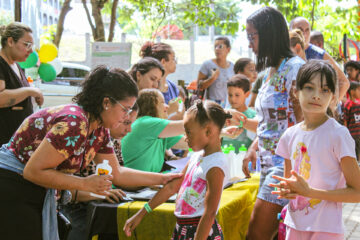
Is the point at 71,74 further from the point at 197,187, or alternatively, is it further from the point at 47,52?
the point at 197,187

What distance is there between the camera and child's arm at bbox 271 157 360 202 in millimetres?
2016

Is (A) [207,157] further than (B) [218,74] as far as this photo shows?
No

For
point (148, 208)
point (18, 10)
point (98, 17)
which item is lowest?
point (148, 208)

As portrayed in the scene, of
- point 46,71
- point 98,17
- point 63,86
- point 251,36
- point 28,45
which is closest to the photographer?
point 251,36

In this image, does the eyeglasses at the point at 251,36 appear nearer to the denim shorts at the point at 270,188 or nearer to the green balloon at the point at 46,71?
the denim shorts at the point at 270,188

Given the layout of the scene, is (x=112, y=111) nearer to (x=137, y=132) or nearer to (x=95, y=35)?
(x=137, y=132)

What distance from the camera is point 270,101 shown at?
2.71 m

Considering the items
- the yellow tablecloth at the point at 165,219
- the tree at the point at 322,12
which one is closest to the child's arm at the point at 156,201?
the yellow tablecloth at the point at 165,219

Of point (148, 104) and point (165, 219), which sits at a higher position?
point (148, 104)

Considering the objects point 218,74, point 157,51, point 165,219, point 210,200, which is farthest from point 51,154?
point 218,74

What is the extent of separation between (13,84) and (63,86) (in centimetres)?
1057

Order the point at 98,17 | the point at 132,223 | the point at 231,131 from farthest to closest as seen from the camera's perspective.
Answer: the point at 98,17 → the point at 231,131 → the point at 132,223

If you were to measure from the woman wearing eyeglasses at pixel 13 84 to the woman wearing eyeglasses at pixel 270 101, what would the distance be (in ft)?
7.37

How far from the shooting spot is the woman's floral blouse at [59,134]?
215 centimetres
